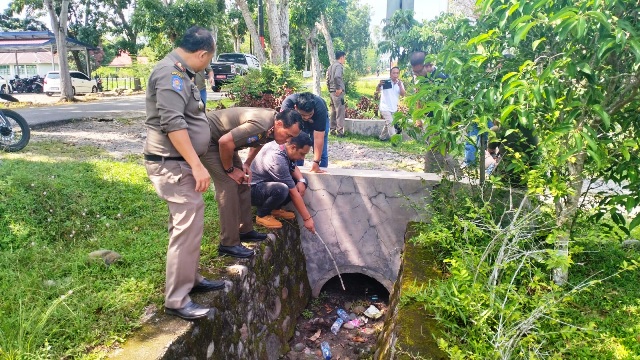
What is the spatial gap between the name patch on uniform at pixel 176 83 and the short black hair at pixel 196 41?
23 centimetres

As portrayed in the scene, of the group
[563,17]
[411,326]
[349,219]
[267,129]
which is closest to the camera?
[563,17]

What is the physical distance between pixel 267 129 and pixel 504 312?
85.4 inches

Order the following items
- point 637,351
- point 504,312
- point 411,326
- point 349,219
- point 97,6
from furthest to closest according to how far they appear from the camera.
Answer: point 97,6, point 349,219, point 411,326, point 637,351, point 504,312

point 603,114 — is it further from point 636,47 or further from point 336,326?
point 336,326

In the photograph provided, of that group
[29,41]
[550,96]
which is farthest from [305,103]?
[29,41]

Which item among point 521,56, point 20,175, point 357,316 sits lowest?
point 357,316

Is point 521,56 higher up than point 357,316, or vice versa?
point 521,56

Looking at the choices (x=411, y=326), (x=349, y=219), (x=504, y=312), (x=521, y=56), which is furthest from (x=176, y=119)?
(x=349, y=219)

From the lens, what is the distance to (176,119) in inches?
101

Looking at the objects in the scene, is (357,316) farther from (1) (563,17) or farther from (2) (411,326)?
(1) (563,17)

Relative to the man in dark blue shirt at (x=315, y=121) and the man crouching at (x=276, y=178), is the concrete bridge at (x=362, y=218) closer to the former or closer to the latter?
the man in dark blue shirt at (x=315, y=121)

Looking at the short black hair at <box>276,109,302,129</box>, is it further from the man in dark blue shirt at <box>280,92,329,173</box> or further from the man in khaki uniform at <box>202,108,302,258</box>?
the man in dark blue shirt at <box>280,92,329,173</box>

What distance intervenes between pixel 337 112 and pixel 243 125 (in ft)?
23.3

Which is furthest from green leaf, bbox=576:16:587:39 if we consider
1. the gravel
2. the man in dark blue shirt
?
the gravel
